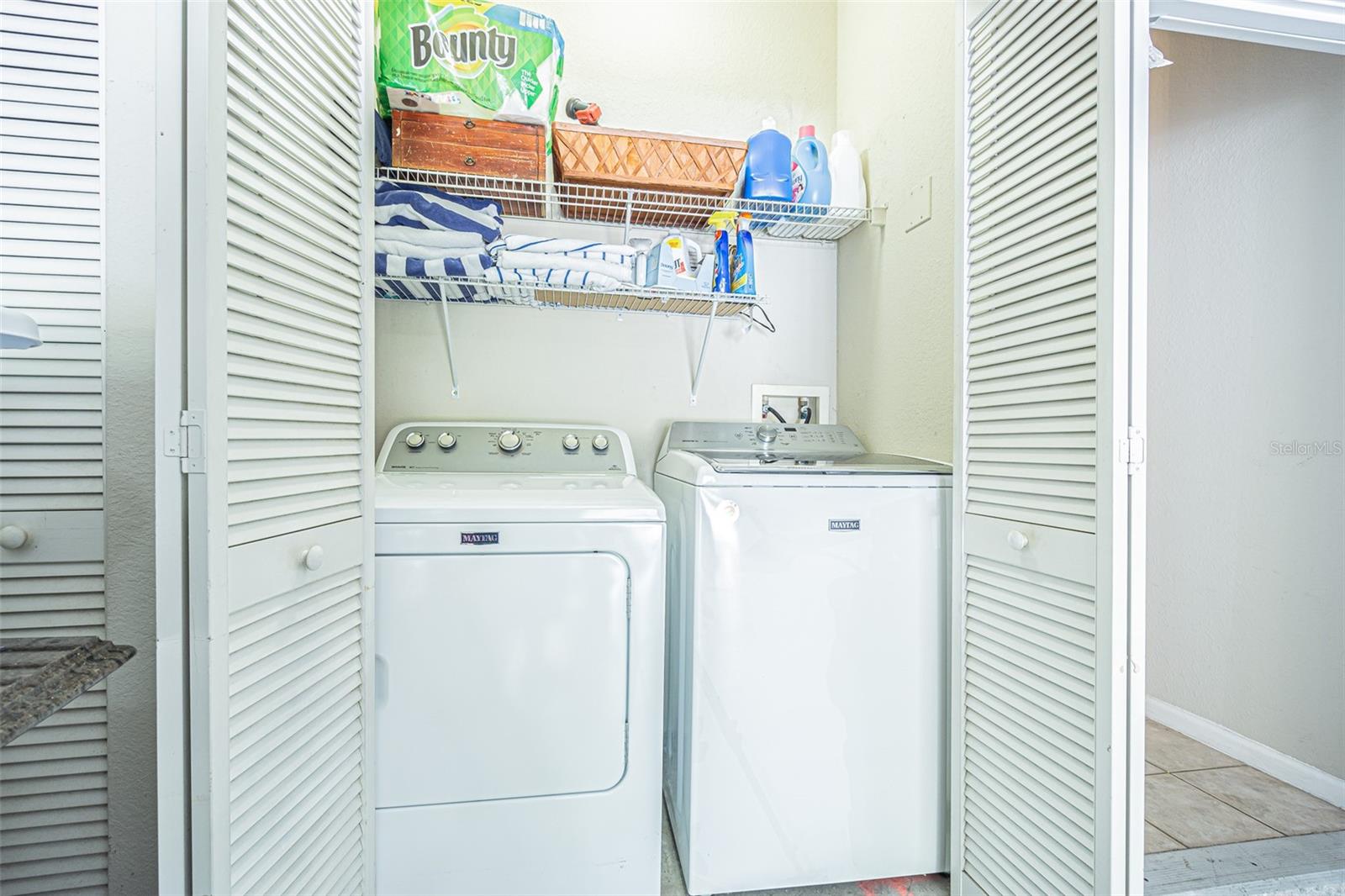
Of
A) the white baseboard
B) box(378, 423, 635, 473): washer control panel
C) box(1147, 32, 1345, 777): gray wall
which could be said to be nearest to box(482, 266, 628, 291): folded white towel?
box(378, 423, 635, 473): washer control panel

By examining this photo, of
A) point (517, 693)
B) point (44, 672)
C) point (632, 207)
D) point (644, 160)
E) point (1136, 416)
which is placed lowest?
point (517, 693)

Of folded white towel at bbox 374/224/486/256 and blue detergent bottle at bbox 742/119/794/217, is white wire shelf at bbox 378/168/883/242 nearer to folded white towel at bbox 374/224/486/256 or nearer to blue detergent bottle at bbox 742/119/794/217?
blue detergent bottle at bbox 742/119/794/217

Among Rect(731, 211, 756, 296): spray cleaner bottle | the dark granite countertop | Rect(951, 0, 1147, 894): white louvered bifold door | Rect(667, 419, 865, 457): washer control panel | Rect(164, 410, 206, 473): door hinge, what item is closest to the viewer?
the dark granite countertop

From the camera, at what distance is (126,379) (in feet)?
3.96

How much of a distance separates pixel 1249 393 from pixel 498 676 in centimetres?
231

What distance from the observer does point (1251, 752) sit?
191 centimetres

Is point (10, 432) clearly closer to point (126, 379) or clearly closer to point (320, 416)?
point (126, 379)

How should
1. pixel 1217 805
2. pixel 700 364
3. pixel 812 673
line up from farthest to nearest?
1. pixel 700 364
2. pixel 1217 805
3. pixel 812 673

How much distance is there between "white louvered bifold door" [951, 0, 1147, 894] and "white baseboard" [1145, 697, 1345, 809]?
1.08 metres

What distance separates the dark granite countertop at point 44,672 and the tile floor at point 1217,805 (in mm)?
2057

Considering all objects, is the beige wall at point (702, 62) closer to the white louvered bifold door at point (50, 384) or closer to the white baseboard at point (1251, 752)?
the white louvered bifold door at point (50, 384)

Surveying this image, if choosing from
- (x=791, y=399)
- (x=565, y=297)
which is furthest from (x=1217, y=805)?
(x=565, y=297)

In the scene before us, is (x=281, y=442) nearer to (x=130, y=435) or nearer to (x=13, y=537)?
(x=130, y=435)

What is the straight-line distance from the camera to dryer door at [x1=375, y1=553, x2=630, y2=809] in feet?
4.67
